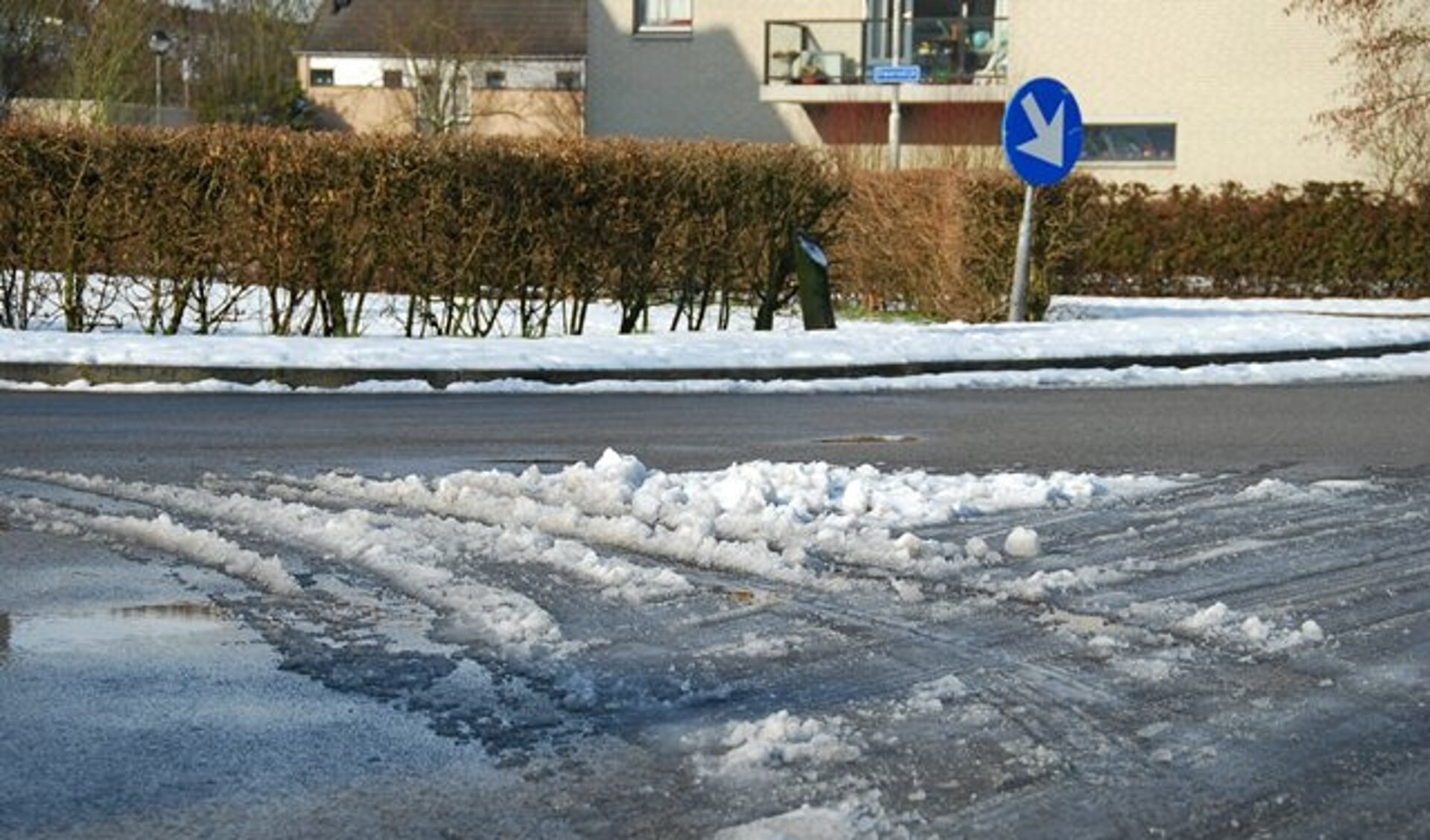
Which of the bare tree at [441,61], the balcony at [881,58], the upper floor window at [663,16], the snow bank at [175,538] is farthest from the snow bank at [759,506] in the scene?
the bare tree at [441,61]

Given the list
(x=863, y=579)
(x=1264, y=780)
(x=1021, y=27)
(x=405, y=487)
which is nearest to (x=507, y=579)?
(x=863, y=579)

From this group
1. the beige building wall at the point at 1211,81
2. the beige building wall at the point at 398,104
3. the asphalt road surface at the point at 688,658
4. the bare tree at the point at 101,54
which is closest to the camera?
the asphalt road surface at the point at 688,658

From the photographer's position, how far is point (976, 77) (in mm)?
42594

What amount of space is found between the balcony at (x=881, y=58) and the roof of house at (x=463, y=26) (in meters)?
16.9

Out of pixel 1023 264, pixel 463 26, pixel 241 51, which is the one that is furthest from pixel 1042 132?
pixel 241 51

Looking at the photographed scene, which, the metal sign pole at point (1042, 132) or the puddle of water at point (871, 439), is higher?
the metal sign pole at point (1042, 132)

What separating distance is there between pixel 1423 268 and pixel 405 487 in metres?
27.2

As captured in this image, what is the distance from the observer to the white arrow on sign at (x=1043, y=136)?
798 inches

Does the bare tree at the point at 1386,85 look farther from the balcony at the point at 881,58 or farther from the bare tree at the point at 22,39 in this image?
the bare tree at the point at 22,39

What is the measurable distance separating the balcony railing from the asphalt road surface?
31.7 m

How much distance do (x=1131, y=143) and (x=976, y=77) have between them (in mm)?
3372

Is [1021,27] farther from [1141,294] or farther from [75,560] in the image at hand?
[75,560]

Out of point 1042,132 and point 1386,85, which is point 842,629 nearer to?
point 1042,132

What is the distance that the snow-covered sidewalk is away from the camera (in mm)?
16438
